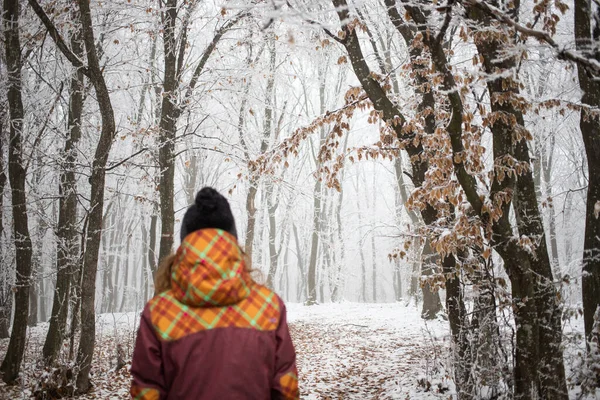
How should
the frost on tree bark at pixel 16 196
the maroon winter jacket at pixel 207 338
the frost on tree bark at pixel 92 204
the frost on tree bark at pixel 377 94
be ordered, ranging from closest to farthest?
1. the maroon winter jacket at pixel 207 338
2. the frost on tree bark at pixel 377 94
3. the frost on tree bark at pixel 92 204
4. the frost on tree bark at pixel 16 196

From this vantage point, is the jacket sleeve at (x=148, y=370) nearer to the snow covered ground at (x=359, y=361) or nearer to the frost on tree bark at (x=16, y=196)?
the snow covered ground at (x=359, y=361)

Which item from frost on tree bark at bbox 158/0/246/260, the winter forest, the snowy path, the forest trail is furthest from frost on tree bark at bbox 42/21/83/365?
the snowy path

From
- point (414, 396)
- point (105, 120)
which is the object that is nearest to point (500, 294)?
point (414, 396)

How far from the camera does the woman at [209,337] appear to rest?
1.83 m

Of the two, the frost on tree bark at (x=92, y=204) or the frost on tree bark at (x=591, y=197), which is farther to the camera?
the frost on tree bark at (x=92, y=204)

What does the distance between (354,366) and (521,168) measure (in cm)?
600

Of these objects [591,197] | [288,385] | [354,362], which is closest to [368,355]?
[354,362]

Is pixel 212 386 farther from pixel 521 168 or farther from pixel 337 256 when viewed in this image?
pixel 337 256

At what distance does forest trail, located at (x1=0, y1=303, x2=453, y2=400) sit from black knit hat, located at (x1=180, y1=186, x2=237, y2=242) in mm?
4097

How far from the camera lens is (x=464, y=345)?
4.99 metres

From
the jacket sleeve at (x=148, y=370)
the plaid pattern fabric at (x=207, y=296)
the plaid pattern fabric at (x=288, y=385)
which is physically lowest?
the plaid pattern fabric at (x=288, y=385)

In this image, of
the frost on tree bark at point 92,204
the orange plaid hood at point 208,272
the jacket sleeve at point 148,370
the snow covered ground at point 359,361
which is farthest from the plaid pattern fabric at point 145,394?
the frost on tree bark at point 92,204

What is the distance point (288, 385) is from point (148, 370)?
692 millimetres

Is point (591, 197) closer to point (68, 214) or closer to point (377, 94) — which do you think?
point (377, 94)
